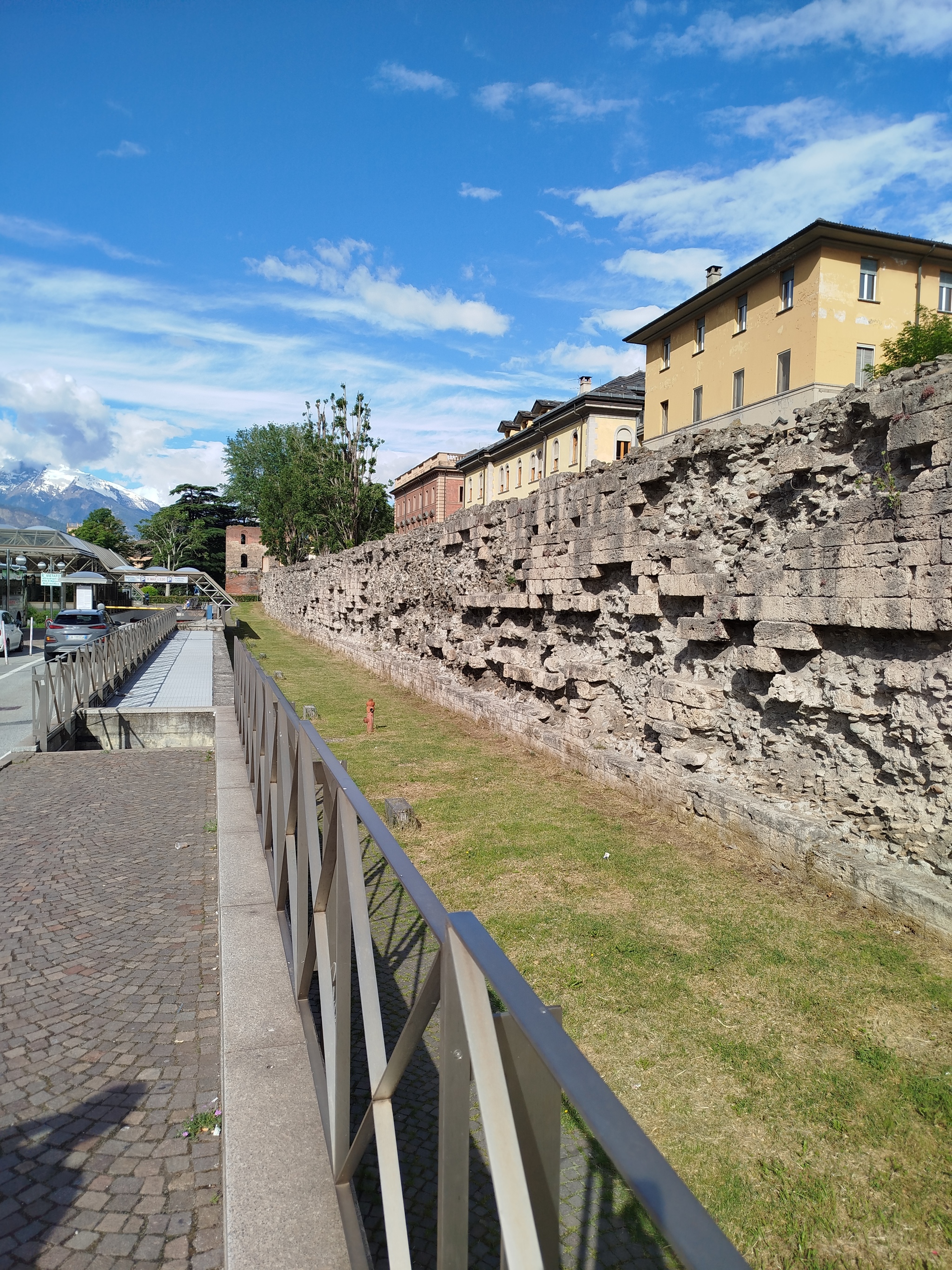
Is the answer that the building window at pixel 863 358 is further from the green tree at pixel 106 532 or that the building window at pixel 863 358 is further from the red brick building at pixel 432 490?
the green tree at pixel 106 532

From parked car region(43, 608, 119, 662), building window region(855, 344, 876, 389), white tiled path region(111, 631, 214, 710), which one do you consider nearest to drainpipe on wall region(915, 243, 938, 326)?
building window region(855, 344, 876, 389)

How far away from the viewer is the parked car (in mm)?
19594

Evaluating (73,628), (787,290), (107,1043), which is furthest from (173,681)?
(787,290)

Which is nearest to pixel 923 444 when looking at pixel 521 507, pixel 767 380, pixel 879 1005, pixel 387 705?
pixel 879 1005

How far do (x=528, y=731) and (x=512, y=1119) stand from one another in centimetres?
836

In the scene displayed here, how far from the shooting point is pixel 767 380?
2711 cm

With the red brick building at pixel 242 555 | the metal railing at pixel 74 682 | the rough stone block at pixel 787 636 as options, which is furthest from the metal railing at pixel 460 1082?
the red brick building at pixel 242 555

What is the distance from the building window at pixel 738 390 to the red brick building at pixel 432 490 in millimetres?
27465

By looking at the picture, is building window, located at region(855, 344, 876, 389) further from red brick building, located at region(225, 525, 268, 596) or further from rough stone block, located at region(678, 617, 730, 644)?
red brick building, located at region(225, 525, 268, 596)

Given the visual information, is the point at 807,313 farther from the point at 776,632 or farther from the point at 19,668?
the point at 19,668

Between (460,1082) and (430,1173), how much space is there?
2.50ft

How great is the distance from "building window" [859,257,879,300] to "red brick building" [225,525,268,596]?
56.1 m

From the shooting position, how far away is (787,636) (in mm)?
5734

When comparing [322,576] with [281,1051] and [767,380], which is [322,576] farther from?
[281,1051]
